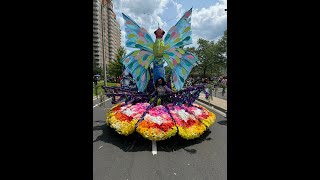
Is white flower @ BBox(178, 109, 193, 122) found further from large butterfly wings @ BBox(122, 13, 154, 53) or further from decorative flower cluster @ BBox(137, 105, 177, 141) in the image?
large butterfly wings @ BBox(122, 13, 154, 53)

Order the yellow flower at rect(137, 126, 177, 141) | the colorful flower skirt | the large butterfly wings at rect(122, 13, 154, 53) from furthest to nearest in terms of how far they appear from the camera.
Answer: the large butterfly wings at rect(122, 13, 154, 53), the colorful flower skirt, the yellow flower at rect(137, 126, 177, 141)

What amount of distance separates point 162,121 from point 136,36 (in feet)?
8.79

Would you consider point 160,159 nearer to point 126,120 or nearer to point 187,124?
point 187,124

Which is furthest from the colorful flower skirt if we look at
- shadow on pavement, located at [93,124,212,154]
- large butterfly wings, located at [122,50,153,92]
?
large butterfly wings, located at [122,50,153,92]

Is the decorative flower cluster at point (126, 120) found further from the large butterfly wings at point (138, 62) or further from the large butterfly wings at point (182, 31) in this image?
the large butterfly wings at point (182, 31)

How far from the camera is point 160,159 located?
381 cm

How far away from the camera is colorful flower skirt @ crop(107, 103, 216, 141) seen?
428 centimetres

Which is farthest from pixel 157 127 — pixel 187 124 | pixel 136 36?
pixel 136 36

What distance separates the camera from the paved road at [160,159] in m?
3.24

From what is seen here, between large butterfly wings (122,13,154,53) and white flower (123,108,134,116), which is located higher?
large butterfly wings (122,13,154,53)

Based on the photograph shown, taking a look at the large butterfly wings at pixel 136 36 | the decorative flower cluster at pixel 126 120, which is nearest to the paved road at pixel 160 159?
the decorative flower cluster at pixel 126 120

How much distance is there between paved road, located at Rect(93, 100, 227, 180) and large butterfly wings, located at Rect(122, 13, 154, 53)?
8.83ft
